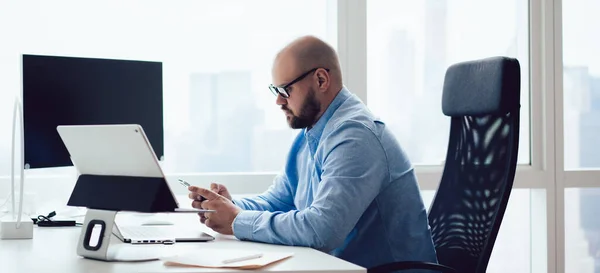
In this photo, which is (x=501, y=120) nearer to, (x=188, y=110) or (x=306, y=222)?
(x=306, y=222)

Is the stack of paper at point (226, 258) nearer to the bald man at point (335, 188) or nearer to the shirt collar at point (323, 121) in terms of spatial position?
the bald man at point (335, 188)

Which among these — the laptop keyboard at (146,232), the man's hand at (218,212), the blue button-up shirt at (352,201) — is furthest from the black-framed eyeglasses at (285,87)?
the laptop keyboard at (146,232)

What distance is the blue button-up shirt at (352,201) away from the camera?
1.96 m

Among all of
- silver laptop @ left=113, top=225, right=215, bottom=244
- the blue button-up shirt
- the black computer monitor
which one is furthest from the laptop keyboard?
the black computer monitor

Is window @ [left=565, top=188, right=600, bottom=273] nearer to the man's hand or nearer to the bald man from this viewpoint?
the bald man

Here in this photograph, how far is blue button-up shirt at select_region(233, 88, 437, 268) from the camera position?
1955mm

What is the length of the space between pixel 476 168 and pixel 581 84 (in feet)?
6.09

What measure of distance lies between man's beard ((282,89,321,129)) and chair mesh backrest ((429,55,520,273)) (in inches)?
18.4

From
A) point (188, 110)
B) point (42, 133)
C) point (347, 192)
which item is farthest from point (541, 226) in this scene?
point (42, 133)

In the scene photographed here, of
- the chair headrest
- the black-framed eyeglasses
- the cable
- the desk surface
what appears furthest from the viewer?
the cable

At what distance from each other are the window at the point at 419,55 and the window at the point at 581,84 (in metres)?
0.42

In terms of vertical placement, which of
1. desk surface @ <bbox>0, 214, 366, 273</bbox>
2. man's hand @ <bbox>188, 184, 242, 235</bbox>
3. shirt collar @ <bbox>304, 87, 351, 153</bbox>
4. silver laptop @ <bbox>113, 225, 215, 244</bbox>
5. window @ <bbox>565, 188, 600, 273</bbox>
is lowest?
window @ <bbox>565, 188, 600, 273</bbox>

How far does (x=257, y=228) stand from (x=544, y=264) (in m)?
2.30

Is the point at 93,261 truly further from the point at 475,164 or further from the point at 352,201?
the point at 475,164
